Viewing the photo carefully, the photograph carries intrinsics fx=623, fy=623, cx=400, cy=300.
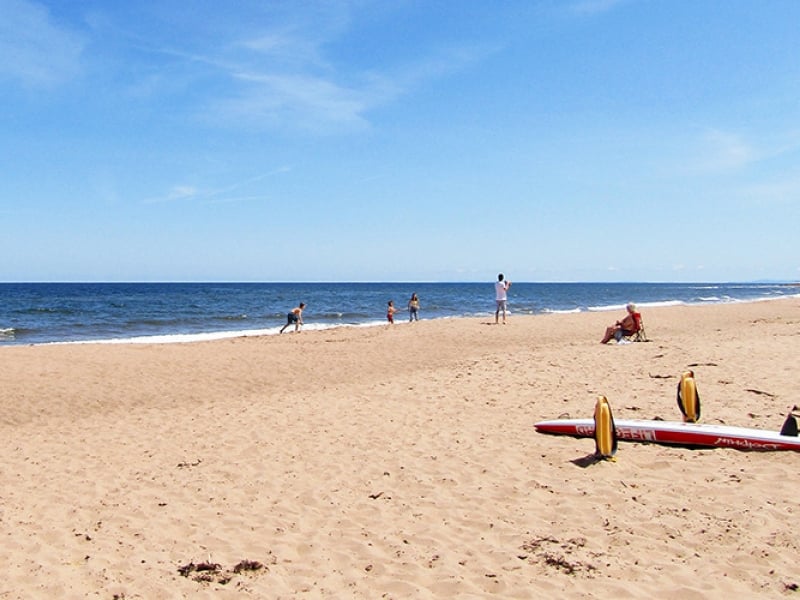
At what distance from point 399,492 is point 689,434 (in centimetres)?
326

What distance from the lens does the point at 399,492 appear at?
5922mm

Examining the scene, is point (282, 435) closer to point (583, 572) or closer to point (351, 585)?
point (351, 585)

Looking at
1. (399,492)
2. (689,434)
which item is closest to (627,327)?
(689,434)

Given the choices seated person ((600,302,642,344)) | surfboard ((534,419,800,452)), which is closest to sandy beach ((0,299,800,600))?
surfboard ((534,419,800,452))

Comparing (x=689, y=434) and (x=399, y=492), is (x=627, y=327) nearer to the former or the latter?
(x=689, y=434)

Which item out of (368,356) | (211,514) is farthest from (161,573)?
(368,356)

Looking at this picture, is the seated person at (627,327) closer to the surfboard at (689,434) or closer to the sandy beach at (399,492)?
the sandy beach at (399,492)

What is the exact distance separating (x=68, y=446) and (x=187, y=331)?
2046cm

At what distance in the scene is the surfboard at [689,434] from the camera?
6402mm

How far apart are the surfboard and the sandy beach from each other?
126mm

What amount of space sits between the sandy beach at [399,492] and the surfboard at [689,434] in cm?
13

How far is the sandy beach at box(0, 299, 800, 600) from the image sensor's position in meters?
4.27

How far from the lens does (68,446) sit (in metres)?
8.42

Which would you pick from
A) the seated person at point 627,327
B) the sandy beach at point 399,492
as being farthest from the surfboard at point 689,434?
the seated person at point 627,327
